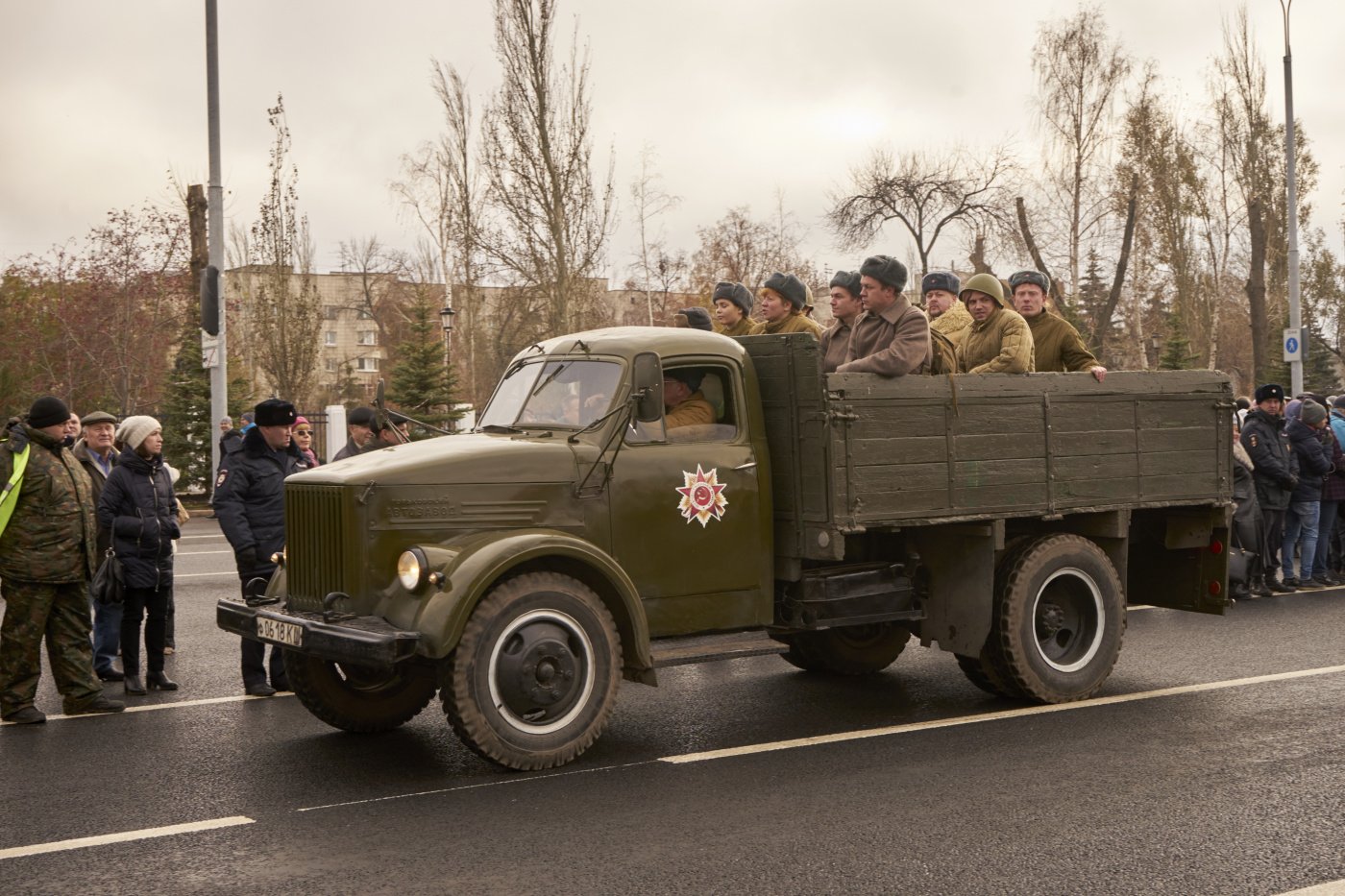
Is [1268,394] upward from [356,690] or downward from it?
upward

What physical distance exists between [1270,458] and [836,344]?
7199 millimetres

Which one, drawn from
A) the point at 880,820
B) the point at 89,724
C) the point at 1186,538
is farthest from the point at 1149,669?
the point at 89,724

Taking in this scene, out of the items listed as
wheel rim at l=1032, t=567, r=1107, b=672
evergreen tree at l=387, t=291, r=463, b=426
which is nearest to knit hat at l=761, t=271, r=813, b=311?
wheel rim at l=1032, t=567, r=1107, b=672

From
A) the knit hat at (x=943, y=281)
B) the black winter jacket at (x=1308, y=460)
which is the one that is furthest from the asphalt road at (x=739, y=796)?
the black winter jacket at (x=1308, y=460)

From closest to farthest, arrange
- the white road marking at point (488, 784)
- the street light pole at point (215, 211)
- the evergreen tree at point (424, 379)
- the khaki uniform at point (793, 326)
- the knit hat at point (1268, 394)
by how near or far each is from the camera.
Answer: the white road marking at point (488, 784) → the khaki uniform at point (793, 326) → the knit hat at point (1268, 394) → the street light pole at point (215, 211) → the evergreen tree at point (424, 379)

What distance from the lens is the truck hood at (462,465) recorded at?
7055 mm

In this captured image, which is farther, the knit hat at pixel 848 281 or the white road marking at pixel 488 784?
the knit hat at pixel 848 281

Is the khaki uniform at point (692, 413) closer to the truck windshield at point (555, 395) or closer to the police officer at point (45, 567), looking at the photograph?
the truck windshield at point (555, 395)

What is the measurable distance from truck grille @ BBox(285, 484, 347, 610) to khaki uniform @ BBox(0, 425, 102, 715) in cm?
183

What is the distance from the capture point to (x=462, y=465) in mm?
7145

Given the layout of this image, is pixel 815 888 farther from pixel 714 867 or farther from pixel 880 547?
pixel 880 547

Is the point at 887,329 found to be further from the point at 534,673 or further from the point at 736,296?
the point at 534,673

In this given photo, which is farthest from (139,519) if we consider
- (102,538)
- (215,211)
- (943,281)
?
(215,211)

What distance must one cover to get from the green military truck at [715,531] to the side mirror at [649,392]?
1cm
